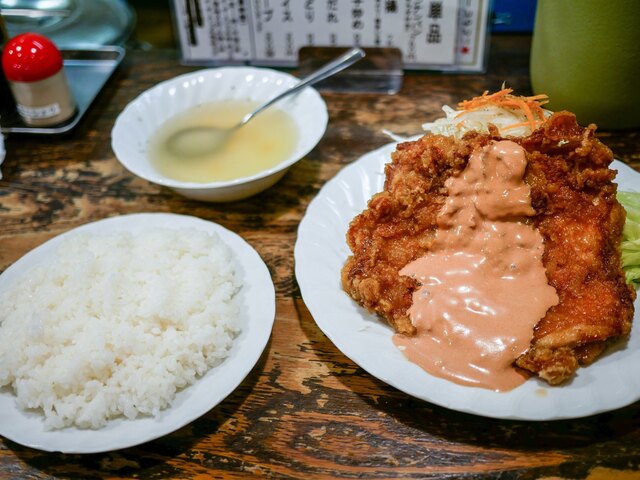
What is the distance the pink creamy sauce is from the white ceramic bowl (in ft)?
2.94

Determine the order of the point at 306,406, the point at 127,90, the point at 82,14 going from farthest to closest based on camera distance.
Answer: the point at 82,14
the point at 127,90
the point at 306,406

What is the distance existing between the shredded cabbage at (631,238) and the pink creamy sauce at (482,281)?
0.42 meters

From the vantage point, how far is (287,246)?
9.04 feet

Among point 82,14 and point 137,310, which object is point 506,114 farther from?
point 82,14

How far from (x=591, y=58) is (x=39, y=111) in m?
2.99

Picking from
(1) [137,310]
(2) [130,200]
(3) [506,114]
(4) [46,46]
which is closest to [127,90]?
A: (4) [46,46]

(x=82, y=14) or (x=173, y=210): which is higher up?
(x=82, y=14)

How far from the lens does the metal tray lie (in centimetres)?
344

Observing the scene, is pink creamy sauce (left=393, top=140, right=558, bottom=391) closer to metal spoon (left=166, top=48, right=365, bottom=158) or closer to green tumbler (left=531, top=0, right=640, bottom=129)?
green tumbler (left=531, top=0, right=640, bottom=129)

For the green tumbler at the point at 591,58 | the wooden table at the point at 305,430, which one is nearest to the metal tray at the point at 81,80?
the wooden table at the point at 305,430

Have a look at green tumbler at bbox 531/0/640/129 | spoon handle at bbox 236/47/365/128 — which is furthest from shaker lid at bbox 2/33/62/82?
green tumbler at bbox 531/0/640/129

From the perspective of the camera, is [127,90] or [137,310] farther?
[127,90]

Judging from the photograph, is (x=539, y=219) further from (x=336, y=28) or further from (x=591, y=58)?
(x=336, y=28)

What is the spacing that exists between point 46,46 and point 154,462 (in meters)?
2.34
